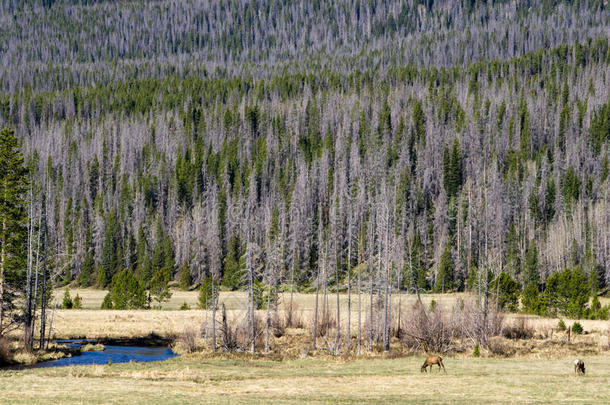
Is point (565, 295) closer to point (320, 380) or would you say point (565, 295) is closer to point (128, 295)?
point (320, 380)

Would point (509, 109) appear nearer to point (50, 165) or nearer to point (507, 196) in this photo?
point (507, 196)

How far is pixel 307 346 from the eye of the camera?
54.0m

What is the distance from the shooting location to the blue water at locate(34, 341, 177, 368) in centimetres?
4603

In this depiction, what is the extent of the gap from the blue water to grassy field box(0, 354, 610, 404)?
25.2ft

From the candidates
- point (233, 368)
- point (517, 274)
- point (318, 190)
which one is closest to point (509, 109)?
point (318, 190)

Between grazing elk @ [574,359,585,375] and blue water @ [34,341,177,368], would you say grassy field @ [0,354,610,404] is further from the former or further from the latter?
blue water @ [34,341,177,368]

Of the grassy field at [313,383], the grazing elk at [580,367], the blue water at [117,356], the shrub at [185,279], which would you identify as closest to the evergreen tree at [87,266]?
the shrub at [185,279]

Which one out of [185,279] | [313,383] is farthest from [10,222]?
[185,279]

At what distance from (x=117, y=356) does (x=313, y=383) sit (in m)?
24.1

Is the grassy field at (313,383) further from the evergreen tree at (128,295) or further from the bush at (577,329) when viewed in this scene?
the evergreen tree at (128,295)

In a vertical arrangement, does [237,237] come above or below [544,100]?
below

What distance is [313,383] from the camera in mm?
33438

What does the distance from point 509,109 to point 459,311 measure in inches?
4930

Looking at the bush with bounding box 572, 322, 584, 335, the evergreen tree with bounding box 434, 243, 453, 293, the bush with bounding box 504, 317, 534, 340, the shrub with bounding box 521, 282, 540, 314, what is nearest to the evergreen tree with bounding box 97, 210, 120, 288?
the evergreen tree with bounding box 434, 243, 453, 293
